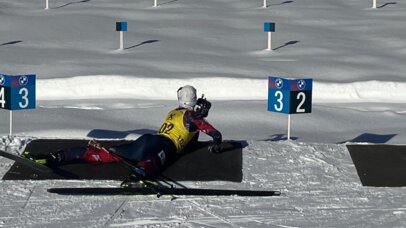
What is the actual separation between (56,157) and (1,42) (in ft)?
42.2

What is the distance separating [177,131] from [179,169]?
1.39 feet

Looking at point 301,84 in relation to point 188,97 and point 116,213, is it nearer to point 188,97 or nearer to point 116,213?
point 188,97

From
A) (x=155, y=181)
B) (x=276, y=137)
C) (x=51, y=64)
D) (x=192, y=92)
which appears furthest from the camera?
(x=51, y=64)

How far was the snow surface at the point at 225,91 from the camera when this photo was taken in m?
7.54

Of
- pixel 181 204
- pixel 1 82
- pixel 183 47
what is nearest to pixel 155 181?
pixel 181 204

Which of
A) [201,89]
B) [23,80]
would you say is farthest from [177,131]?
[201,89]

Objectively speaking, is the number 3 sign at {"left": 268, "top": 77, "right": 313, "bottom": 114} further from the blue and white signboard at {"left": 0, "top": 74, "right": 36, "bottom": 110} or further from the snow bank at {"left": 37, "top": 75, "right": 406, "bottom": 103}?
the snow bank at {"left": 37, "top": 75, "right": 406, "bottom": 103}

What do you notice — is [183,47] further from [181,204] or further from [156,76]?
[181,204]

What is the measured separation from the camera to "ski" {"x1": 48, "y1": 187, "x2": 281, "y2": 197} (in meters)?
7.80

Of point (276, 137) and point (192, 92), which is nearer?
point (192, 92)

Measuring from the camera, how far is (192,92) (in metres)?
9.10

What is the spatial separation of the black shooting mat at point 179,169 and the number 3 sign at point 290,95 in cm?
112

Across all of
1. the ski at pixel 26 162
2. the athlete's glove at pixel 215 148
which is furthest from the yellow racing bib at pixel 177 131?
the ski at pixel 26 162

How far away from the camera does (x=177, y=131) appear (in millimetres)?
8938
